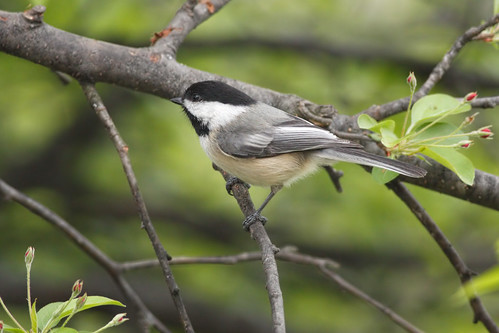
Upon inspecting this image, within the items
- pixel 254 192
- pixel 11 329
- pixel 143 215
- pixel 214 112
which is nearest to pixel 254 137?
pixel 214 112

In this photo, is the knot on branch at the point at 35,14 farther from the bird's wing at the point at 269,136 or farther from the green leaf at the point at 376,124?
the green leaf at the point at 376,124

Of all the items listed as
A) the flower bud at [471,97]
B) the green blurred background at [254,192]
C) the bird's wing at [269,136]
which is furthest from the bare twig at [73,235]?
the flower bud at [471,97]

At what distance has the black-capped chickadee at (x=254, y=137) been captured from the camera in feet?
9.21

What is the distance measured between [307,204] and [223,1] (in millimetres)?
2083

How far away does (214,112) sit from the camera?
2965 mm

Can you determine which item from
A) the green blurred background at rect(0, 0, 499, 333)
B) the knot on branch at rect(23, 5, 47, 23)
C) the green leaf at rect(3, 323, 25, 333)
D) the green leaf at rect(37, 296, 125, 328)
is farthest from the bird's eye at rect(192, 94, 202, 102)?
the green blurred background at rect(0, 0, 499, 333)

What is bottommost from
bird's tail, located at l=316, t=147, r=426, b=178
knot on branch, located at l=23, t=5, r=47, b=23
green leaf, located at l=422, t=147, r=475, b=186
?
green leaf, located at l=422, t=147, r=475, b=186

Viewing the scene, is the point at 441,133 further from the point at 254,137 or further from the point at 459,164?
the point at 254,137

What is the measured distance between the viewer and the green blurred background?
4426mm

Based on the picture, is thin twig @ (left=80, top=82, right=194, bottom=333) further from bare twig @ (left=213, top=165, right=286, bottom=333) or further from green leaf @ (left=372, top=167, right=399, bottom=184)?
green leaf @ (left=372, top=167, right=399, bottom=184)

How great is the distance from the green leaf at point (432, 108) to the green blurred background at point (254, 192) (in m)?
2.13

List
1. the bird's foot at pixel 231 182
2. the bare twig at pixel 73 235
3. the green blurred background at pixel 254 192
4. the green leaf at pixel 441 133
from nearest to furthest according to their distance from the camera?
the green leaf at pixel 441 133, the bare twig at pixel 73 235, the bird's foot at pixel 231 182, the green blurred background at pixel 254 192

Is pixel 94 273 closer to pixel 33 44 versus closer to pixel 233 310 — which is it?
pixel 233 310

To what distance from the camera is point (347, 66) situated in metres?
4.71
